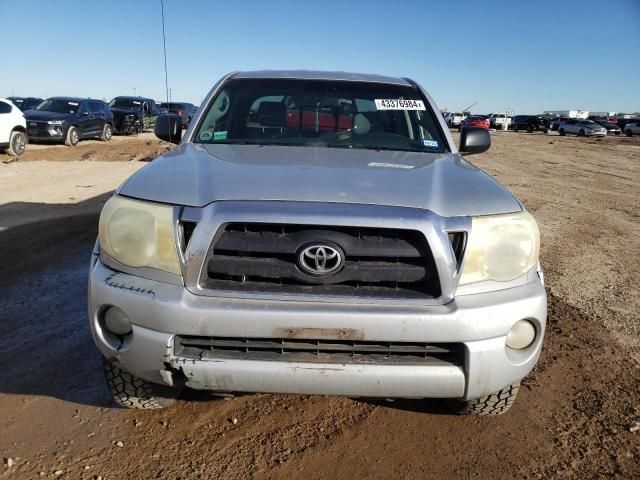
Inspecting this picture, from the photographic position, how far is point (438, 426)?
270 centimetres

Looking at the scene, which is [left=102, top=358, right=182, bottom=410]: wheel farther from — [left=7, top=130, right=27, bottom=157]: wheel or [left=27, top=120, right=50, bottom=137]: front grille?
[left=27, top=120, right=50, bottom=137]: front grille

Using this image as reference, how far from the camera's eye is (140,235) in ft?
7.22

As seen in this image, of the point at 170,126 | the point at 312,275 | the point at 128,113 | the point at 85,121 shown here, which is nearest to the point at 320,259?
the point at 312,275

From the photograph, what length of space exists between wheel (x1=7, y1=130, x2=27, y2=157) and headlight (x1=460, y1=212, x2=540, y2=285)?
604 inches

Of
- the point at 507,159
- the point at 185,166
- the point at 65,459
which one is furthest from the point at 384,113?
the point at 507,159

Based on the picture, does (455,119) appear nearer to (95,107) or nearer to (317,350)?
(95,107)

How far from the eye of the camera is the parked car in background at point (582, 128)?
42406 millimetres

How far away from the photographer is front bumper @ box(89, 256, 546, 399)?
2.04 m

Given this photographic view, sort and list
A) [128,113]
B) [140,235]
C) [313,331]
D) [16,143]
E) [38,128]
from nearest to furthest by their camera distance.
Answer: [313,331] < [140,235] < [16,143] < [38,128] < [128,113]

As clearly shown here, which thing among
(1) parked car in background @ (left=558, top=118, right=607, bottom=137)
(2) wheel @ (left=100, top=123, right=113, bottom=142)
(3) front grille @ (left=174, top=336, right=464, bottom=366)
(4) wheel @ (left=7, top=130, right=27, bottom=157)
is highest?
(3) front grille @ (left=174, top=336, right=464, bottom=366)

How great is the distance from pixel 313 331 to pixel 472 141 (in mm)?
2280

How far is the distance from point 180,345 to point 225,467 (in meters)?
0.65

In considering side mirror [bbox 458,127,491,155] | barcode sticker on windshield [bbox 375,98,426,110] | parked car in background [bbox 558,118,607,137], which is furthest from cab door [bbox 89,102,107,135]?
parked car in background [bbox 558,118,607,137]

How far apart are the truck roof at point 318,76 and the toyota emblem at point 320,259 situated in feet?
6.91
